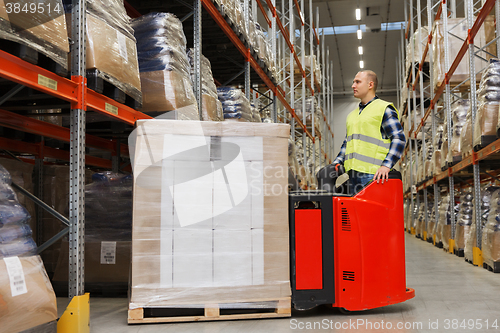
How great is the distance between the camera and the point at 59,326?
278cm

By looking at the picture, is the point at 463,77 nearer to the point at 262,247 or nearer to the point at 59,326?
the point at 262,247

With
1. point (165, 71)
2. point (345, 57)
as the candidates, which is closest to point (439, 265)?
point (165, 71)

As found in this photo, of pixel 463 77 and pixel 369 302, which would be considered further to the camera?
pixel 463 77

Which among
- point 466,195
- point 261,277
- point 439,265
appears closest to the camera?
point 261,277

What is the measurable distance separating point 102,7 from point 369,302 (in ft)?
9.71

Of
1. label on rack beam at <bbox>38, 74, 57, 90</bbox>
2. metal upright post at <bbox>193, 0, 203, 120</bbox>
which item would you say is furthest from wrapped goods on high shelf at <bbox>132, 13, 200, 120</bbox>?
label on rack beam at <bbox>38, 74, 57, 90</bbox>

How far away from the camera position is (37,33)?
2551 millimetres

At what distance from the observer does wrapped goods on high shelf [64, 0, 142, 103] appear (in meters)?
3.11

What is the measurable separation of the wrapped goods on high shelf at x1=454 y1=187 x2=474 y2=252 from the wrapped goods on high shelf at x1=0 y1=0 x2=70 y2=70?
6847 millimetres

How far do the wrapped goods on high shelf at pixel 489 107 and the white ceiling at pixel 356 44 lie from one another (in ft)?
38.5

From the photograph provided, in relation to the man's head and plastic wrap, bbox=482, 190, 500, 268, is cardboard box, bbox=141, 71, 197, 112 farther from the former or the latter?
plastic wrap, bbox=482, 190, 500, 268

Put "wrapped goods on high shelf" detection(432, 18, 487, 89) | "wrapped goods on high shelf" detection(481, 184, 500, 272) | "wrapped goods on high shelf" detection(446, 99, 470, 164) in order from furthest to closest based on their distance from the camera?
"wrapped goods on high shelf" detection(432, 18, 487, 89), "wrapped goods on high shelf" detection(446, 99, 470, 164), "wrapped goods on high shelf" detection(481, 184, 500, 272)

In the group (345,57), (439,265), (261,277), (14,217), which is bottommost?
(439,265)

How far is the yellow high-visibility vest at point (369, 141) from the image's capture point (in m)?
3.70
